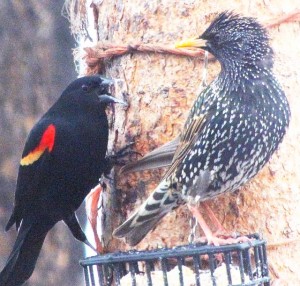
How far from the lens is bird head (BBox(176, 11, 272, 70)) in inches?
170

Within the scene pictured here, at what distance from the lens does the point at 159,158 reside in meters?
4.48

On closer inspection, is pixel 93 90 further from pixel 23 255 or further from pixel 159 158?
pixel 23 255

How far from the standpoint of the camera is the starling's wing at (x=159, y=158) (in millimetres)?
4449

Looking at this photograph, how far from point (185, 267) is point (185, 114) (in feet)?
2.37

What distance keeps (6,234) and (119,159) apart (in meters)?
1.81

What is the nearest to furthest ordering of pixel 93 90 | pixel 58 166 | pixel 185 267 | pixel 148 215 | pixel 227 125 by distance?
1. pixel 185 267
2. pixel 227 125
3. pixel 148 215
4. pixel 93 90
5. pixel 58 166

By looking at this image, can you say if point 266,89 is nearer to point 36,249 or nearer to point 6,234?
point 36,249

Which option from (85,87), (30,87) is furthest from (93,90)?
(30,87)

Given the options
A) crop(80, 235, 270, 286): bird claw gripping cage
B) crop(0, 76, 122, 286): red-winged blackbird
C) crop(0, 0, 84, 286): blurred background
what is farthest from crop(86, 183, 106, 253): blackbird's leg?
crop(0, 0, 84, 286): blurred background

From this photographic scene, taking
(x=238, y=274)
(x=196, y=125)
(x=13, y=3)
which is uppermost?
(x=13, y=3)

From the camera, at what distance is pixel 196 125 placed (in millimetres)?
4297

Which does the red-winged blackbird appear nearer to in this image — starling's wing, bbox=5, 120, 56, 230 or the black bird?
starling's wing, bbox=5, 120, 56, 230

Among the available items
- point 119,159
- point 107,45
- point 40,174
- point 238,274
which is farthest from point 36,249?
point 238,274

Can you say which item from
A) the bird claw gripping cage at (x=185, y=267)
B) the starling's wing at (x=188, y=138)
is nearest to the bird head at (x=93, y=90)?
the starling's wing at (x=188, y=138)
